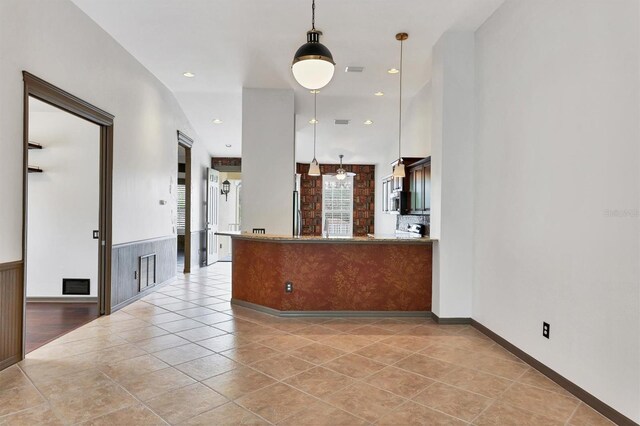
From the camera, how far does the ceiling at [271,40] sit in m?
3.98

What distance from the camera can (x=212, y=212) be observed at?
9.78 metres

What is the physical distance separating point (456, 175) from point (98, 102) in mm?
4048

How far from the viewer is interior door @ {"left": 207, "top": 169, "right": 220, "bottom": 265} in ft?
31.1

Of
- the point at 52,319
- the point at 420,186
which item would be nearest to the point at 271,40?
the point at 420,186

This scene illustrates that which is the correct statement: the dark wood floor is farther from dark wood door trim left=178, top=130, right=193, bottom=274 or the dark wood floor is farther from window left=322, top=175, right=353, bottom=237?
window left=322, top=175, right=353, bottom=237

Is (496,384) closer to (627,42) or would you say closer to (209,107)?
(627,42)

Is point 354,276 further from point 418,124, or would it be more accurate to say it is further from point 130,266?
point 418,124

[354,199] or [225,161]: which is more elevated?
[225,161]

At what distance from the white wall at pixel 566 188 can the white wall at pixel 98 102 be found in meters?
4.16

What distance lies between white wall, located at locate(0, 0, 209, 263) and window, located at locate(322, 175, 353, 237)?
17.4ft

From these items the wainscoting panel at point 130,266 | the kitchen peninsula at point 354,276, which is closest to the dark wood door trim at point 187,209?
the wainscoting panel at point 130,266

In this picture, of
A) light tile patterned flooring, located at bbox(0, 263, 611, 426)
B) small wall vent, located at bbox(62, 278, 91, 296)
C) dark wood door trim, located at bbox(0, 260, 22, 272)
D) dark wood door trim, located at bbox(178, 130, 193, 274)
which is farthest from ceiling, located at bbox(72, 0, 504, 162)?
light tile patterned flooring, located at bbox(0, 263, 611, 426)

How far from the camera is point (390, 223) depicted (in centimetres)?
979

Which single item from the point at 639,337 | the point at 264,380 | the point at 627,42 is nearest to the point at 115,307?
the point at 264,380
